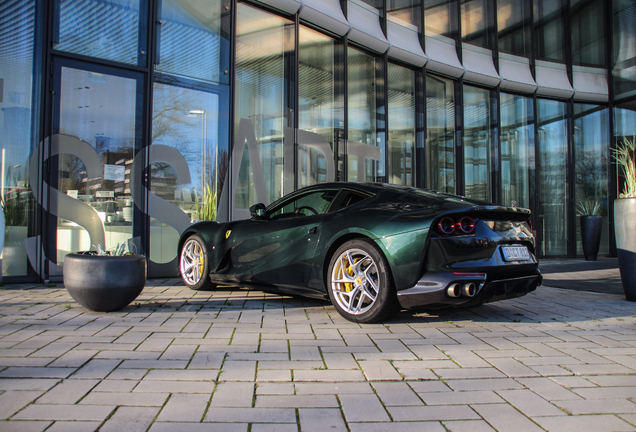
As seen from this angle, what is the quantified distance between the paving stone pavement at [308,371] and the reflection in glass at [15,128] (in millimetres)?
1962

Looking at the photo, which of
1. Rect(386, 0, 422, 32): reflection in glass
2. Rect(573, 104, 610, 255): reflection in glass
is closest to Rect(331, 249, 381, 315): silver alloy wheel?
Rect(386, 0, 422, 32): reflection in glass

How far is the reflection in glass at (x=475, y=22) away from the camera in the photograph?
12023 millimetres

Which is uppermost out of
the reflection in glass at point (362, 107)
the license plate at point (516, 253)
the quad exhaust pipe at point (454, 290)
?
the reflection in glass at point (362, 107)

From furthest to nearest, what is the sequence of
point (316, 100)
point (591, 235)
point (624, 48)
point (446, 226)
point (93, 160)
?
point (624, 48) < point (591, 235) < point (316, 100) < point (93, 160) < point (446, 226)

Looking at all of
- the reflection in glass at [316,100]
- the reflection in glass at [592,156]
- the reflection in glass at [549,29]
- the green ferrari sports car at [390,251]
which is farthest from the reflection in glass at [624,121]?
the green ferrari sports car at [390,251]

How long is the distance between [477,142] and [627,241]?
7158 millimetres

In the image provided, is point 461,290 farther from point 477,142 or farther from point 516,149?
point 516,149

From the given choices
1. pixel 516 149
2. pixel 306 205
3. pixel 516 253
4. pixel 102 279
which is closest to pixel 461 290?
pixel 516 253

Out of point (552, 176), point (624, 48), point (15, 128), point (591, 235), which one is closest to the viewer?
point (15, 128)

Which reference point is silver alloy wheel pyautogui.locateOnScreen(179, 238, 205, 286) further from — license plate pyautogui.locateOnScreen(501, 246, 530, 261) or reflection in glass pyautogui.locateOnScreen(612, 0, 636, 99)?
reflection in glass pyautogui.locateOnScreen(612, 0, 636, 99)

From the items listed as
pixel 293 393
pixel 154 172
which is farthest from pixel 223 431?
pixel 154 172

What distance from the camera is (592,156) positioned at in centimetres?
1355

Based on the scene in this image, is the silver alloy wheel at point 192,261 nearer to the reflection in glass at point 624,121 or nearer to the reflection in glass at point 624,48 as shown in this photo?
the reflection in glass at point 624,121

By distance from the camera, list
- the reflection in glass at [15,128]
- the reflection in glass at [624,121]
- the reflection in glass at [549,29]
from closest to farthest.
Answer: the reflection in glass at [15,128], the reflection in glass at [549,29], the reflection in glass at [624,121]
